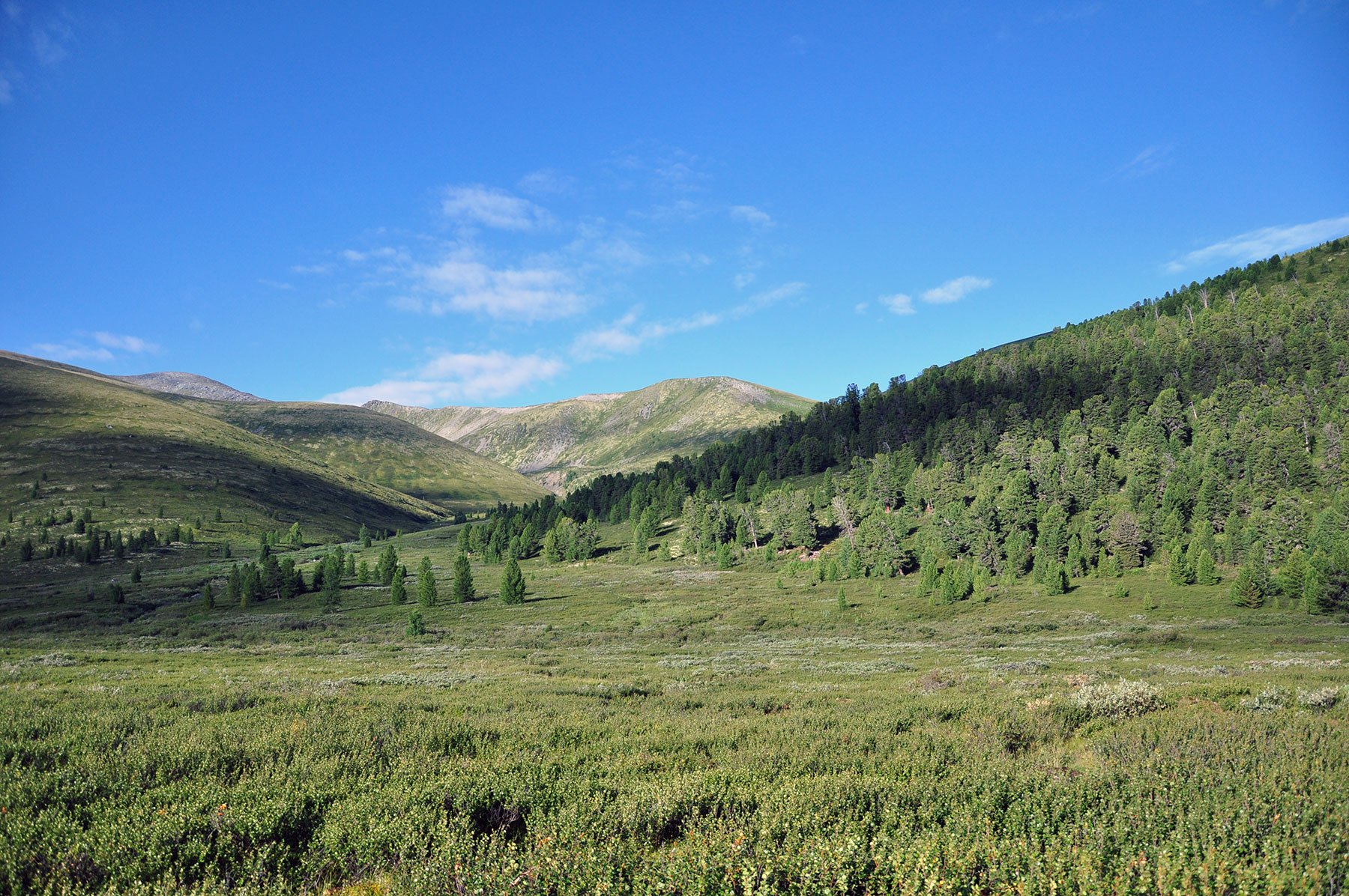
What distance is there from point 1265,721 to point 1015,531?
316 ft

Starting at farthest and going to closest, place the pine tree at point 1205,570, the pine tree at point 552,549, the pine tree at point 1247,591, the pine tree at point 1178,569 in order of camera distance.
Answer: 1. the pine tree at point 552,549
2. the pine tree at point 1178,569
3. the pine tree at point 1205,570
4. the pine tree at point 1247,591

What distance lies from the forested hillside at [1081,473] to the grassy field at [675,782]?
65.3 m

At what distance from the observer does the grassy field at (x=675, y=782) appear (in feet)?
20.6

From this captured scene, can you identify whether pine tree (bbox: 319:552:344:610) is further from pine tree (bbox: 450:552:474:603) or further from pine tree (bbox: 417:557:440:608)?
pine tree (bbox: 450:552:474:603)

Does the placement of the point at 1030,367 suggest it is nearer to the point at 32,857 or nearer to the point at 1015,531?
the point at 1015,531

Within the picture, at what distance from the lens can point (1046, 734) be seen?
13023 millimetres

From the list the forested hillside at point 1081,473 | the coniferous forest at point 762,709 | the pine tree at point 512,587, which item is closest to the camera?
the coniferous forest at point 762,709

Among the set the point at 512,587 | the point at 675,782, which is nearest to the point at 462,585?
the point at 512,587

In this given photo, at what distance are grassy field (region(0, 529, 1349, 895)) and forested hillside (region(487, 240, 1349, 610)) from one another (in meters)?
65.3

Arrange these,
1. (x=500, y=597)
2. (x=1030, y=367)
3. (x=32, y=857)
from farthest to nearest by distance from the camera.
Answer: (x=1030, y=367) < (x=500, y=597) < (x=32, y=857)

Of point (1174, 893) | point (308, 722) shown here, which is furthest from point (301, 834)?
point (1174, 893)

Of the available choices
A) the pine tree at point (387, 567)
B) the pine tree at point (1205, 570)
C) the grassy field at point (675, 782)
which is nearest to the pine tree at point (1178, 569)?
the pine tree at point (1205, 570)

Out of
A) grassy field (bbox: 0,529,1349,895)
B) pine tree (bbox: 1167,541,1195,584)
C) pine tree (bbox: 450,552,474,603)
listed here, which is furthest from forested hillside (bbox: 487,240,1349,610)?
grassy field (bbox: 0,529,1349,895)

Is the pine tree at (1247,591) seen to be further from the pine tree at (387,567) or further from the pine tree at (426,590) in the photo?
the pine tree at (387,567)
